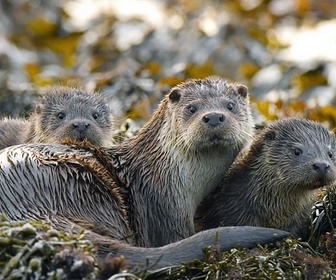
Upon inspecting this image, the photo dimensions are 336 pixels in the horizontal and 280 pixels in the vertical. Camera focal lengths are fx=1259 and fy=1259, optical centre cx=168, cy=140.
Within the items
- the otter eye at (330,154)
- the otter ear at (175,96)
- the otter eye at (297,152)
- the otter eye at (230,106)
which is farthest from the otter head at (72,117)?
the otter eye at (330,154)

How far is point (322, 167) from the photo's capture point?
21.3 ft

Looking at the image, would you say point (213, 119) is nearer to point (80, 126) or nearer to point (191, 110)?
point (191, 110)

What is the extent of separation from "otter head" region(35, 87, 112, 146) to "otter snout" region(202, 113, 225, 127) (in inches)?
45.7

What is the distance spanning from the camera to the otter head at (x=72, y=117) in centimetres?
757

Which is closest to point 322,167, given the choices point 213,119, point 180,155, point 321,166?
point 321,166

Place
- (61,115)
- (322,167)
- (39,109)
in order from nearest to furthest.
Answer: (322,167) → (61,115) → (39,109)

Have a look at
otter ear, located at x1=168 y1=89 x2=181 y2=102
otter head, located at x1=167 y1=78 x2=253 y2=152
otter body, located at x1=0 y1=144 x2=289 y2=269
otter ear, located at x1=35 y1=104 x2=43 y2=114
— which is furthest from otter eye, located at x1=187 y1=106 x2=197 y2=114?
otter ear, located at x1=35 y1=104 x2=43 y2=114

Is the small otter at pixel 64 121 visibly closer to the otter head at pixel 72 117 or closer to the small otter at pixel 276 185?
the otter head at pixel 72 117

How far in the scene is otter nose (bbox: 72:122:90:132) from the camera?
24.7ft

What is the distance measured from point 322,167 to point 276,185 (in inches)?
12.6

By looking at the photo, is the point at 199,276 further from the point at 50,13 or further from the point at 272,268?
the point at 50,13

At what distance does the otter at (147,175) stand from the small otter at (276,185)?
118mm

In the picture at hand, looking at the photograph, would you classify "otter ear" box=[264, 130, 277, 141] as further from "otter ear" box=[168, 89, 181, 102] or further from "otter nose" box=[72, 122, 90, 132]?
"otter nose" box=[72, 122, 90, 132]

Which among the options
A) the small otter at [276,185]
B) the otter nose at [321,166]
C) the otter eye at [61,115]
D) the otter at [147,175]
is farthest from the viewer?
the otter eye at [61,115]
